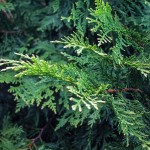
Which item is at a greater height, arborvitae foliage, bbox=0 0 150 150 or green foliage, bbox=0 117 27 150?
arborvitae foliage, bbox=0 0 150 150

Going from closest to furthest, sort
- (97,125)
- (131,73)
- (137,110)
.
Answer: (137,110) → (131,73) → (97,125)

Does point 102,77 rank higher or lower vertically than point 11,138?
higher

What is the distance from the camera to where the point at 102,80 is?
1998 millimetres

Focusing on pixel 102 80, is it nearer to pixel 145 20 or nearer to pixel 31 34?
pixel 145 20

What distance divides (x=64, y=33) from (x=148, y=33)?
4.01 ft

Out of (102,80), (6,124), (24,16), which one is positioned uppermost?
(24,16)

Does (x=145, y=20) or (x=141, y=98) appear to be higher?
(x=145, y=20)

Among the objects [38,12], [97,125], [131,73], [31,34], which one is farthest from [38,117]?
[131,73]

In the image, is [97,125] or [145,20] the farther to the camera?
[97,125]

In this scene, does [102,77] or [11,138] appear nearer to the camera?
[102,77]

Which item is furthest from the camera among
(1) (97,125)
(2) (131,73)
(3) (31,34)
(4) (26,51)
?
(3) (31,34)

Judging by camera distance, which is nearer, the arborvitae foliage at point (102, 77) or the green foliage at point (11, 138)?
the arborvitae foliage at point (102, 77)

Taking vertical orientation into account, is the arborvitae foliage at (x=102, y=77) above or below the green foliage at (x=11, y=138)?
above

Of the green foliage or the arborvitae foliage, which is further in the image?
the green foliage
